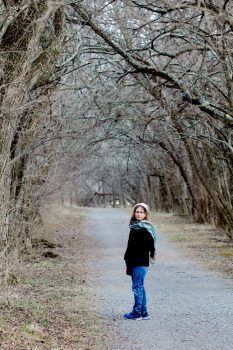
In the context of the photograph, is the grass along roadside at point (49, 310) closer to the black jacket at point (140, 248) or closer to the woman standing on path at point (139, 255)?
the woman standing on path at point (139, 255)

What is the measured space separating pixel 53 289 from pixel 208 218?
65.3 feet

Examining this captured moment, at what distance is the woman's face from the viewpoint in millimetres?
8965

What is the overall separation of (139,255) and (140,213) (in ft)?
1.99

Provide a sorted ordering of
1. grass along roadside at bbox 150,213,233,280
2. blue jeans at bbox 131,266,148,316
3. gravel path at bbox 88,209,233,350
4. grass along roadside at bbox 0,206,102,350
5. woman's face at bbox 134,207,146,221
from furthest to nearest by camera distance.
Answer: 1. grass along roadside at bbox 150,213,233,280
2. woman's face at bbox 134,207,146,221
3. blue jeans at bbox 131,266,148,316
4. gravel path at bbox 88,209,233,350
5. grass along roadside at bbox 0,206,102,350

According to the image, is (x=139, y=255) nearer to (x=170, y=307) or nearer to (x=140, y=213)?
(x=140, y=213)

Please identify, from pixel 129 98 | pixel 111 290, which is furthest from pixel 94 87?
pixel 111 290

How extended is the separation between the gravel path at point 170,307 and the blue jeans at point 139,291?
19 cm

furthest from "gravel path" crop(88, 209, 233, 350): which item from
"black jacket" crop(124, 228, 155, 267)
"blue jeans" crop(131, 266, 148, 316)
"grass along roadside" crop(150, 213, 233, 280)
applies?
"black jacket" crop(124, 228, 155, 267)

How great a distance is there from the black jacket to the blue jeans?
9 cm

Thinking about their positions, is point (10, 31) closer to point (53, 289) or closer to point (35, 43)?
point (35, 43)

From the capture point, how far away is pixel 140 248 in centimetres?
890

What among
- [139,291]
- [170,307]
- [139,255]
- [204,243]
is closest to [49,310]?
[139,291]

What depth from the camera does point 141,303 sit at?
28.9ft

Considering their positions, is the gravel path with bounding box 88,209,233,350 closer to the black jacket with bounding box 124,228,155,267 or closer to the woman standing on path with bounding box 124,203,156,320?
the woman standing on path with bounding box 124,203,156,320
